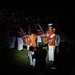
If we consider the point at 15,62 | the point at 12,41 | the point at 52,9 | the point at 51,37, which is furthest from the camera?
the point at 52,9

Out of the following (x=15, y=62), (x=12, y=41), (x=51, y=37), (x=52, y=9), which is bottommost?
(x=15, y=62)

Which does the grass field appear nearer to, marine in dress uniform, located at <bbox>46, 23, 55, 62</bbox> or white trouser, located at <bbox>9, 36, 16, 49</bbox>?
white trouser, located at <bbox>9, 36, 16, 49</bbox>

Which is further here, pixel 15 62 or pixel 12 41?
pixel 12 41

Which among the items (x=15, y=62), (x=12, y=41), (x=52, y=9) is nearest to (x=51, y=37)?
(x=15, y=62)

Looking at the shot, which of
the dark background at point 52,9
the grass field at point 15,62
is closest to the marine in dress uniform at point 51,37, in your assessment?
the grass field at point 15,62

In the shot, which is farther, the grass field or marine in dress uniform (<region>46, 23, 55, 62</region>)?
marine in dress uniform (<region>46, 23, 55, 62</region>)

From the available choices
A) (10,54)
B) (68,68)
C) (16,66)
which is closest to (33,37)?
(16,66)

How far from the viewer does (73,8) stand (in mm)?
23781

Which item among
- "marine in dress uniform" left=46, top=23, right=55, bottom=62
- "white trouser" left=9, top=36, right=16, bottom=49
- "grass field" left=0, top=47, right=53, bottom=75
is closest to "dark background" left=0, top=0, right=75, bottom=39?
"white trouser" left=9, top=36, right=16, bottom=49

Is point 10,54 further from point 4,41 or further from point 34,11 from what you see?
point 34,11

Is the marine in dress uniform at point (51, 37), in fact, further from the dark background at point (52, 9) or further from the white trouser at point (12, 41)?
the dark background at point (52, 9)

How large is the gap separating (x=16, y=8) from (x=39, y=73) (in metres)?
11.4

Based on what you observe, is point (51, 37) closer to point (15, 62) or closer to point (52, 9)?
point (15, 62)

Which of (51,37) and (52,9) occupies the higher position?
(52,9)
